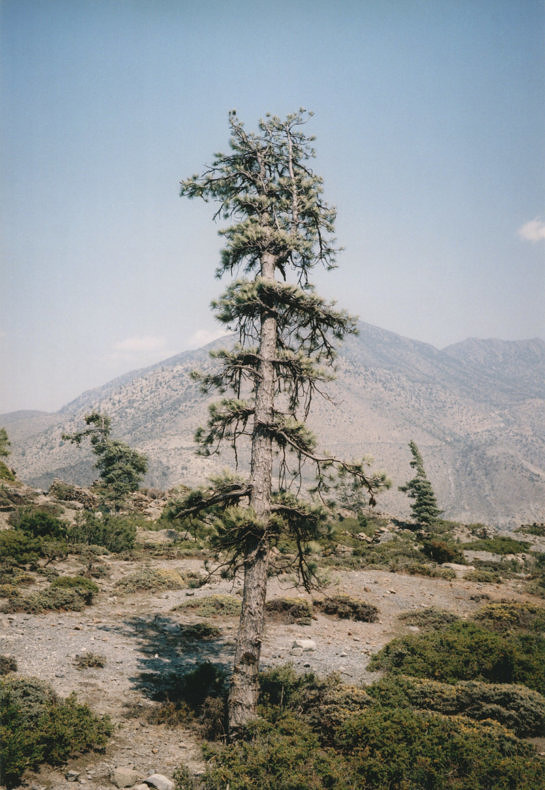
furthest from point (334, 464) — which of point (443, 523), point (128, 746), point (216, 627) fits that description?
point (443, 523)

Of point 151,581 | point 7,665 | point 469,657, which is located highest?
point 7,665

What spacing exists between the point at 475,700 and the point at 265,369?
7.08 metres

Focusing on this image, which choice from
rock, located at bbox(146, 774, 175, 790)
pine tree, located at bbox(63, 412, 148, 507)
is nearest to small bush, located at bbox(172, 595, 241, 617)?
rock, located at bbox(146, 774, 175, 790)

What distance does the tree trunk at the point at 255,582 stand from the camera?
6016mm

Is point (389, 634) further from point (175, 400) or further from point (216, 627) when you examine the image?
point (175, 400)

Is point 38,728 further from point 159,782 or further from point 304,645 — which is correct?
point 304,645

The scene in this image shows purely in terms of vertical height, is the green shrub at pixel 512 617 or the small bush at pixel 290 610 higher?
the green shrub at pixel 512 617

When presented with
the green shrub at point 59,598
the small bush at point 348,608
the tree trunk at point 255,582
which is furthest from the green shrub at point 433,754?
the green shrub at point 59,598

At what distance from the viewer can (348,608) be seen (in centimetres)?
1380

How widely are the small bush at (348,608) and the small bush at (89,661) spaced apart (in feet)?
26.3

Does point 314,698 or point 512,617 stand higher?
point 314,698

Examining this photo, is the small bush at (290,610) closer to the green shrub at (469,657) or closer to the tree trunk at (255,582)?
the green shrub at (469,657)

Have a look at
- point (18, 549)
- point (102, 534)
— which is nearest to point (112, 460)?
point (102, 534)

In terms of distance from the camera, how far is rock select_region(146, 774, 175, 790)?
4.87 metres
